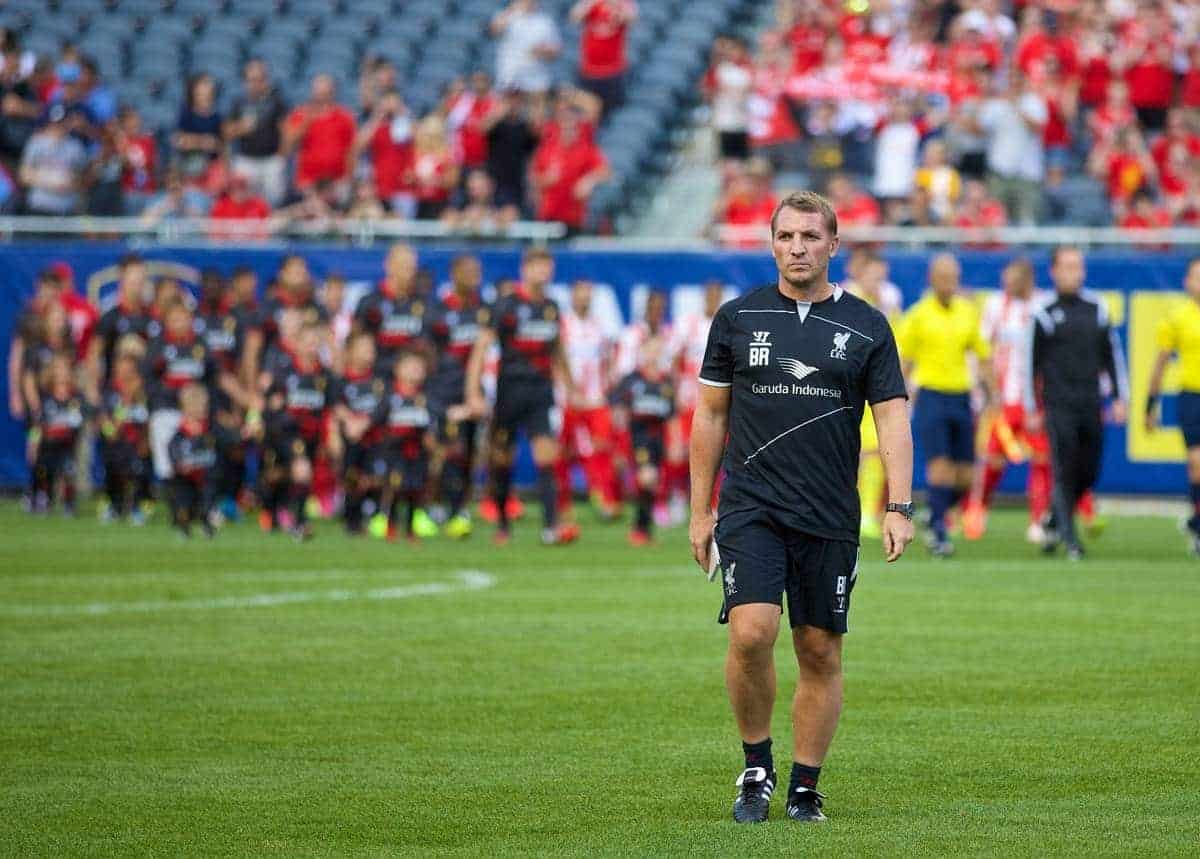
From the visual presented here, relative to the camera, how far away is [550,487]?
1847cm

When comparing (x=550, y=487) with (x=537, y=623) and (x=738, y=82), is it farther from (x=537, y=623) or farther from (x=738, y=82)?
(x=738, y=82)

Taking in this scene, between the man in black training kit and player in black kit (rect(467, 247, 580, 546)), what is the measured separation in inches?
422

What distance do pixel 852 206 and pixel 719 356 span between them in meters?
16.5

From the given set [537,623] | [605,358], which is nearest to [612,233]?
[605,358]

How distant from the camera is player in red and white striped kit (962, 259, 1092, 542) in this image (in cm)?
1916

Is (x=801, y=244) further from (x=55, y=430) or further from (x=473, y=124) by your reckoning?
(x=473, y=124)

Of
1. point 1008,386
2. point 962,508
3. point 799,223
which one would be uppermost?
point 799,223

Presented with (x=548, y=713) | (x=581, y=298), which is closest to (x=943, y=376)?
(x=581, y=298)


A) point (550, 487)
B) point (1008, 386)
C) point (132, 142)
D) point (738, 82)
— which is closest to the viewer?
point (550, 487)

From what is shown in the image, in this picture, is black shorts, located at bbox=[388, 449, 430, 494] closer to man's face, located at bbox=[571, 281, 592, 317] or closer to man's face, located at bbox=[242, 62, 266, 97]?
man's face, located at bbox=[571, 281, 592, 317]

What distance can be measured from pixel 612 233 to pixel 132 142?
6226mm

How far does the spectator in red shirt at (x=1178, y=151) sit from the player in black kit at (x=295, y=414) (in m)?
9.60

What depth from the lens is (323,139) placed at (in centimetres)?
2597

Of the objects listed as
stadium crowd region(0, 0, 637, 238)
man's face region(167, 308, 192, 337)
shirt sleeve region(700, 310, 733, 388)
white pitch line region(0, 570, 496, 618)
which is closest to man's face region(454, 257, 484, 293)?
Answer: man's face region(167, 308, 192, 337)
